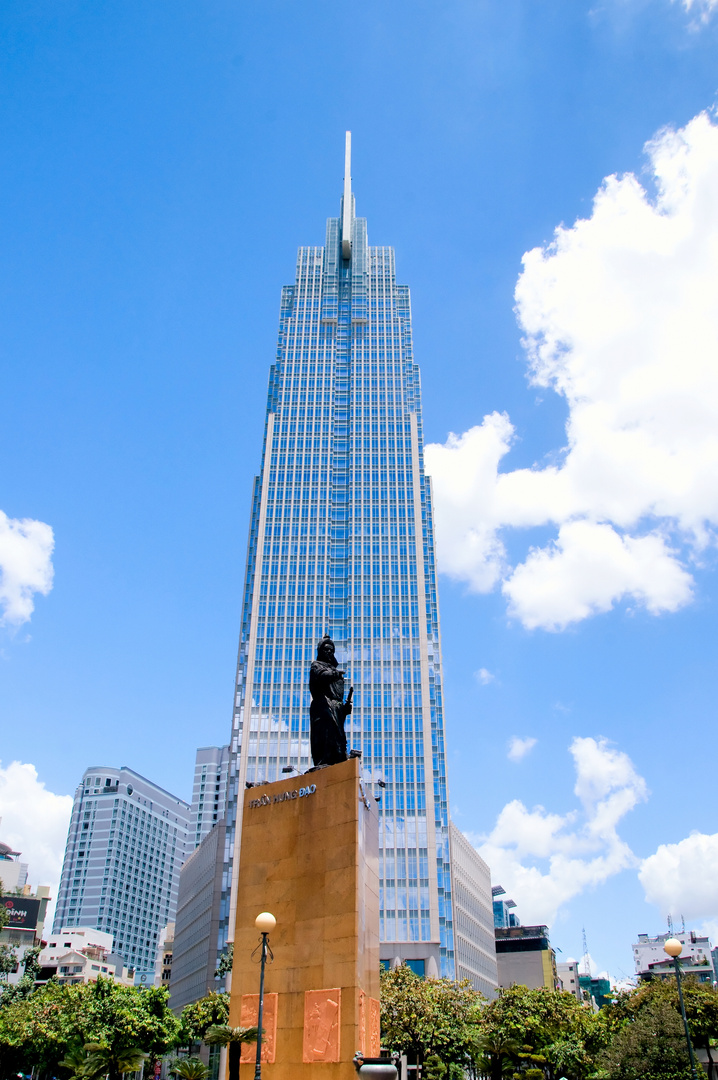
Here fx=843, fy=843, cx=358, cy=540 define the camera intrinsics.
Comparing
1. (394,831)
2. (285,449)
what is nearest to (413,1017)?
(394,831)

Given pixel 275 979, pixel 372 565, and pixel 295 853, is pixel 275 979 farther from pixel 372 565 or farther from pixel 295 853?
pixel 372 565

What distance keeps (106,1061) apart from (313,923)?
27859 mm

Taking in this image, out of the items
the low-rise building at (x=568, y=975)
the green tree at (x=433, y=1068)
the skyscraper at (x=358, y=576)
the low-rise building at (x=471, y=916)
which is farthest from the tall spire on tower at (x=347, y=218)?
the low-rise building at (x=568, y=975)

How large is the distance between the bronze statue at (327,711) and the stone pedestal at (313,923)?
1.24 m

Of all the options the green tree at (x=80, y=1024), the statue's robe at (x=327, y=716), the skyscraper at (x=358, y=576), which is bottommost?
the green tree at (x=80, y=1024)

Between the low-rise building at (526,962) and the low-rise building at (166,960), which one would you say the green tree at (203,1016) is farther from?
the low-rise building at (526,962)

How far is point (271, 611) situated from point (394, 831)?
28.4 meters

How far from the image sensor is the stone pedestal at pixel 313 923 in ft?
72.1

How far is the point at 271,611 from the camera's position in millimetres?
99625

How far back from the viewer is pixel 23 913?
11719 cm

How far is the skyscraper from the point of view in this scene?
3524 inches

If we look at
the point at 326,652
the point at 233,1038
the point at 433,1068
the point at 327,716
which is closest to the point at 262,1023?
the point at 233,1038

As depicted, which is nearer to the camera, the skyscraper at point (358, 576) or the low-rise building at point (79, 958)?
the skyscraper at point (358, 576)

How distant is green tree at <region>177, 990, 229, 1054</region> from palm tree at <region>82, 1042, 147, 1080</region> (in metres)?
16.7
